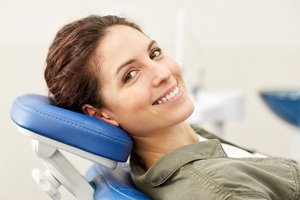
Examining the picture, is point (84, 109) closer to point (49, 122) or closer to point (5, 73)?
point (49, 122)

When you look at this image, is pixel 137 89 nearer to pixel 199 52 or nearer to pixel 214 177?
pixel 214 177

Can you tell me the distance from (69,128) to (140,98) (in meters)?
0.19

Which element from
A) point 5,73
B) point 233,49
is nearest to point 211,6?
point 233,49

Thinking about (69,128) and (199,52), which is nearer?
(69,128)

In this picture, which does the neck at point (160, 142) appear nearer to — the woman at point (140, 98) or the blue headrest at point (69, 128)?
the woman at point (140, 98)

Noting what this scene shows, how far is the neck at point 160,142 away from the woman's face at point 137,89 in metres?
0.05

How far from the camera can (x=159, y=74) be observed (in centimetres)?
107

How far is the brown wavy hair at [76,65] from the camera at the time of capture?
107 centimetres

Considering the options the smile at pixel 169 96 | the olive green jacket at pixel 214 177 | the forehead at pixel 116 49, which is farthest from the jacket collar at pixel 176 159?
the forehead at pixel 116 49

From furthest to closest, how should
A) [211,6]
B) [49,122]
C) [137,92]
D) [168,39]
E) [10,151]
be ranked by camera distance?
[211,6] → [168,39] → [10,151] → [137,92] → [49,122]

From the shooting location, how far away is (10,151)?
2193 millimetres

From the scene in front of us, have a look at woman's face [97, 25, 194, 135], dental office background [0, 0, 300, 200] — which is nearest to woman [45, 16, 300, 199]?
woman's face [97, 25, 194, 135]

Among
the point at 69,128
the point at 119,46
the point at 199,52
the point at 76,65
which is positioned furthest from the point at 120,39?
the point at 199,52

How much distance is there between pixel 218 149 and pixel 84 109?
359 millimetres
